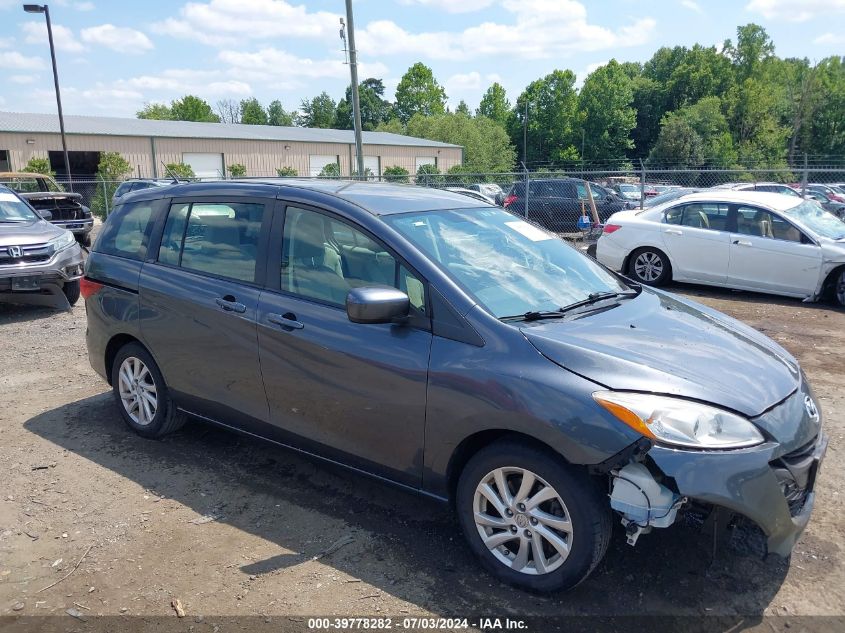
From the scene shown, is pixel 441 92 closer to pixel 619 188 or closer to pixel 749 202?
pixel 619 188

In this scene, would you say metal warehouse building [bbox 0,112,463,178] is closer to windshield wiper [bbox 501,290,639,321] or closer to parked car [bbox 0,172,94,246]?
parked car [bbox 0,172,94,246]

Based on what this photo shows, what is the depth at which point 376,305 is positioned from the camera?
3111mm

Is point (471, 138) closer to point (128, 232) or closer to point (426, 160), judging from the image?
point (426, 160)

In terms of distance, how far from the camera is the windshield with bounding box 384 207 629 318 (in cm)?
340

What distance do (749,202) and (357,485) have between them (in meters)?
8.02

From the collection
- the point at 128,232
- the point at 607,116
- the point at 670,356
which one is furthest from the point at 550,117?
the point at 670,356

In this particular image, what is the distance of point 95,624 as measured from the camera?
9.45 ft

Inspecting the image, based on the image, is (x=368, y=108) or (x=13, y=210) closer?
(x=13, y=210)

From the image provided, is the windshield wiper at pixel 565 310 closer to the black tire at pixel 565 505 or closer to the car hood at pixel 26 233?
the black tire at pixel 565 505

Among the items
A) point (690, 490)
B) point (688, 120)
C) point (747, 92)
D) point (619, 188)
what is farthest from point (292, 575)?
point (747, 92)

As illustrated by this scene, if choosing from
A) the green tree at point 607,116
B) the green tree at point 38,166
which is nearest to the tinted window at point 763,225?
the green tree at point 38,166

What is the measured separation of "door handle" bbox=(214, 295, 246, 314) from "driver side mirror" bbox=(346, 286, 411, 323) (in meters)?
1.00

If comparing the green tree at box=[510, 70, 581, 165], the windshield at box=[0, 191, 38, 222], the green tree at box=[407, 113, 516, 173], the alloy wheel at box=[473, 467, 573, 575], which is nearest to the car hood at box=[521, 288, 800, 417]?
the alloy wheel at box=[473, 467, 573, 575]

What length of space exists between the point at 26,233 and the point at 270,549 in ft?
24.0
